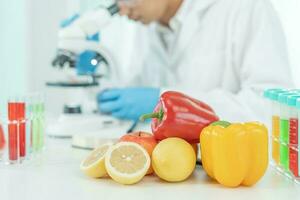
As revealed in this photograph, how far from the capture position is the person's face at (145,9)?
2.05m

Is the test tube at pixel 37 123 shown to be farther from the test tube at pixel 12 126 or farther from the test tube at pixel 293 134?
the test tube at pixel 293 134

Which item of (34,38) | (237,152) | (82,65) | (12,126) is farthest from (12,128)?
(34,38)

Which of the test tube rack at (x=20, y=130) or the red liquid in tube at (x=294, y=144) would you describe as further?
the test tube rack at (x=20, y=130)

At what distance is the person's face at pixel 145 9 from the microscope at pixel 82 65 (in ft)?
0.57

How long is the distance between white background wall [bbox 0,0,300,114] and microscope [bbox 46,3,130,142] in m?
0.84

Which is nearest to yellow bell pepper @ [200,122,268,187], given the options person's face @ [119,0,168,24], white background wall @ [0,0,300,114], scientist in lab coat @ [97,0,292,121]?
scientist in lab coat @ [97,0,292,121]

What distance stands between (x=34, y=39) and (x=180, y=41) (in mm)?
1016

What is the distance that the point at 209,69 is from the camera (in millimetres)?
2035

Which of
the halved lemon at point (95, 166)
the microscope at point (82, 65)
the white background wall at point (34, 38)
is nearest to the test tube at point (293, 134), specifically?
the halved lemon at point (95, 166)

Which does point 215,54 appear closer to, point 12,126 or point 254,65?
point 254,65

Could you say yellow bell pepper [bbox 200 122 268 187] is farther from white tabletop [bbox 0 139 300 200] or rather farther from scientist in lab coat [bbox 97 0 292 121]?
scientist in lab coat [bbox 97 0 292 121]

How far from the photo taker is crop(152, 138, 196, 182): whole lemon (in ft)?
3.51

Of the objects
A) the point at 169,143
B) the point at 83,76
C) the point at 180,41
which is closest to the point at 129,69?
the point at 180,41

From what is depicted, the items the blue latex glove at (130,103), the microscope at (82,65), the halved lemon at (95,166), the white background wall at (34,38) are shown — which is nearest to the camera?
the halved lemon at (95,166)
